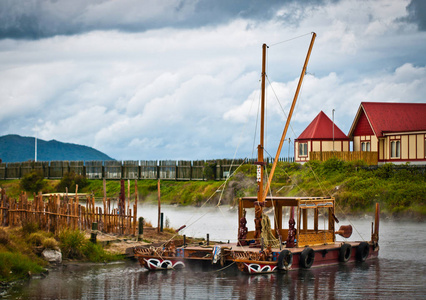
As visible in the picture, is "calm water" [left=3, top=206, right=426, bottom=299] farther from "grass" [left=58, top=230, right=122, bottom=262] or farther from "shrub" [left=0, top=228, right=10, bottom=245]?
"shrub" [left=0, top=228, right=10, bottom=245]

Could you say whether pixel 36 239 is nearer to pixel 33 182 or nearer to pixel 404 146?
pixel 404 146

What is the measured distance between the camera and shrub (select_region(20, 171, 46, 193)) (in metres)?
75.9

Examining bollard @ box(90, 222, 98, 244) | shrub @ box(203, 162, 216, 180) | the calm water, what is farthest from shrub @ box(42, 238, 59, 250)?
shrub @ box(203, 162, 216, 180)

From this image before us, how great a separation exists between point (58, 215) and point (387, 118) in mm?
41369

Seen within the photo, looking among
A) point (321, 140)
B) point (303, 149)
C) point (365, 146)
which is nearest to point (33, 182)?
point (303, 149)

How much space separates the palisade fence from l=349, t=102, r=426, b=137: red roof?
373 inches

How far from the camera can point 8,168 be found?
86.0 metres

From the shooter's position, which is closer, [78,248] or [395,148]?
[78,248]

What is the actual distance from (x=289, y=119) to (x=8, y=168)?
63.1 meters

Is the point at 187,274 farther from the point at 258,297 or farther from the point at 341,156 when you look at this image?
the point at 341,156

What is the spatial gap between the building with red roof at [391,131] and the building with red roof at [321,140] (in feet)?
3.75

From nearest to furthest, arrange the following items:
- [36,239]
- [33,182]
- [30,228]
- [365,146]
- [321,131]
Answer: [36,239]
[30,228]
[365,146]
[321,131]
[33,182]

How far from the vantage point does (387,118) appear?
207 feet

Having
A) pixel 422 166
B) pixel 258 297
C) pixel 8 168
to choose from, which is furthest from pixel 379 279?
pixel 8 168
